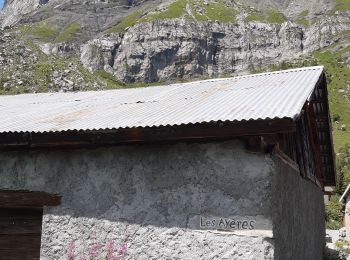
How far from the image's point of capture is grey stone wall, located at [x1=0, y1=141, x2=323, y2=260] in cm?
568

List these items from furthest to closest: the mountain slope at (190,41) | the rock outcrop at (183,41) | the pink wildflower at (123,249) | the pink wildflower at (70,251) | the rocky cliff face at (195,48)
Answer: the rocky cliff face at (195,48)
the rock outcrop at (183,41)
the mountain slope at (190,41)
the pink wildflower at (70,251)
the pink wildflower at (123,249)

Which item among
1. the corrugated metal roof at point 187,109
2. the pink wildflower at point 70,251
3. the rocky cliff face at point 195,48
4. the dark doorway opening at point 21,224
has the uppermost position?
the rocky cliff face at point 195,48

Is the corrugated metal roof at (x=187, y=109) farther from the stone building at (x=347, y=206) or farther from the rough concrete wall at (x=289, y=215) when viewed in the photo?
the stone building at (x=347, y=206)

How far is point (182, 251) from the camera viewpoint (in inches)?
230

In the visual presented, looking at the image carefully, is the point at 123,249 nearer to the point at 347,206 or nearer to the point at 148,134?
the point at 148,134

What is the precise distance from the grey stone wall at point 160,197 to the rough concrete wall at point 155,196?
1cm

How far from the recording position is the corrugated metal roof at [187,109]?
5.73m

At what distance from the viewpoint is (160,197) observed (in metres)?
6.09

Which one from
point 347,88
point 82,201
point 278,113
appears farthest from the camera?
point 347,88

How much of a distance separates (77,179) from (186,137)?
6.29ft

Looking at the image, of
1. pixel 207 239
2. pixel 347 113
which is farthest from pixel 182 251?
pixel 347 113

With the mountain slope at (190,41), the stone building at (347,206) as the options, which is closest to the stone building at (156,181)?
the stone building at (347,206)

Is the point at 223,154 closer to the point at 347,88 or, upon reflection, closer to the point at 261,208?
the point at 261,208

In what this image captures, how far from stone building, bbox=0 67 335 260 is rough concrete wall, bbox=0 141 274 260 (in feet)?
0.04
